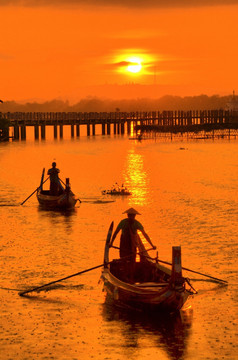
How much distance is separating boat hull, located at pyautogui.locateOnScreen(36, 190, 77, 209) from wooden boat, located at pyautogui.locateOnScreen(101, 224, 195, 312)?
62.1 feet

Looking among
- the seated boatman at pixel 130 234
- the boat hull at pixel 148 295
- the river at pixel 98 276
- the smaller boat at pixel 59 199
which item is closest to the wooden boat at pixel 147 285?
the boat hull at pixel 148 295

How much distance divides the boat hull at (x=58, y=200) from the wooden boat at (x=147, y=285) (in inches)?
745

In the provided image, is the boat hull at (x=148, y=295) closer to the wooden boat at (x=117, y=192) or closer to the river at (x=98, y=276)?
the river at (x=98, y=276)

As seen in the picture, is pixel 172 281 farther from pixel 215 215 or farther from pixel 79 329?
pixel 215 215

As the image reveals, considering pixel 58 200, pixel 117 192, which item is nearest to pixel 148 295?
pixel 58 200

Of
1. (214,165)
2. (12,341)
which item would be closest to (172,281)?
(12,341)

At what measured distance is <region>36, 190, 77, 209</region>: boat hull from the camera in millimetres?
41425

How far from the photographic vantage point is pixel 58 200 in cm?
4175

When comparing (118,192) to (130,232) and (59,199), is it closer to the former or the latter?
(59,199)

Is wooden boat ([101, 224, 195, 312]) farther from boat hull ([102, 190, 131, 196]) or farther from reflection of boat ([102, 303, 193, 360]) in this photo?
boat hull ([102, 190, 131, 196])

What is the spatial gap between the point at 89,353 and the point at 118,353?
72cm

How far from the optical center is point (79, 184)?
64125 mm

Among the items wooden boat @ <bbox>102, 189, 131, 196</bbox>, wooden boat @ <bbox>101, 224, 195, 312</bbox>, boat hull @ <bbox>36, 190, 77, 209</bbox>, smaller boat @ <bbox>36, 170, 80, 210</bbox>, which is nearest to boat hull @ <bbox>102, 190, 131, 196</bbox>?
wooden boat @ <bbox>102, 189, 131, 196</bbox>

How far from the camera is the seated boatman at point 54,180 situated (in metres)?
38.7
